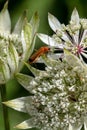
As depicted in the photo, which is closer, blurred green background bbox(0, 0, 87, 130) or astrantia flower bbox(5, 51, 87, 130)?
astrantia flower bbox(5, 51, 87, 130)

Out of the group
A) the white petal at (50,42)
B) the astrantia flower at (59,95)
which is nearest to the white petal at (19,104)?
the astrantia flower at (59,95)

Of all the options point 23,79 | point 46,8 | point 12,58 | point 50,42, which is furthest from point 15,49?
point 46,8

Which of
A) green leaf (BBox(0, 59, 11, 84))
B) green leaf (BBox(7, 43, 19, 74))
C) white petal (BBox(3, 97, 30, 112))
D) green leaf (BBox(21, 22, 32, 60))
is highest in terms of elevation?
green leaf (BBox(21, 22, 32, 60))

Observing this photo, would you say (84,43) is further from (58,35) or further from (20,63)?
(20,63)

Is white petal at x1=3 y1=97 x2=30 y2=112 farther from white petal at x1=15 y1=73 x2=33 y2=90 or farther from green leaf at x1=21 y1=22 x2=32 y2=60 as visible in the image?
green leaf at x1=21 y1=22 x2=32 y2=60

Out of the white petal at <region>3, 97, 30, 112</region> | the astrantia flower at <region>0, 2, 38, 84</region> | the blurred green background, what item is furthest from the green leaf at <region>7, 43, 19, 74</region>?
the blurred green background

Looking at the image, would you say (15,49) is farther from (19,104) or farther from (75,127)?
(75,127)

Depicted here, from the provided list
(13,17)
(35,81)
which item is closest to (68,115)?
(35,81)

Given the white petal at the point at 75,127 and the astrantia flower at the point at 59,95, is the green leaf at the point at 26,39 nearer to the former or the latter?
the astrantia flower at the point at 59,95

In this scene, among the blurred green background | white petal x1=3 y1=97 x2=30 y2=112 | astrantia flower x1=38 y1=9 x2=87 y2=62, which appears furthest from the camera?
the blurred green background
